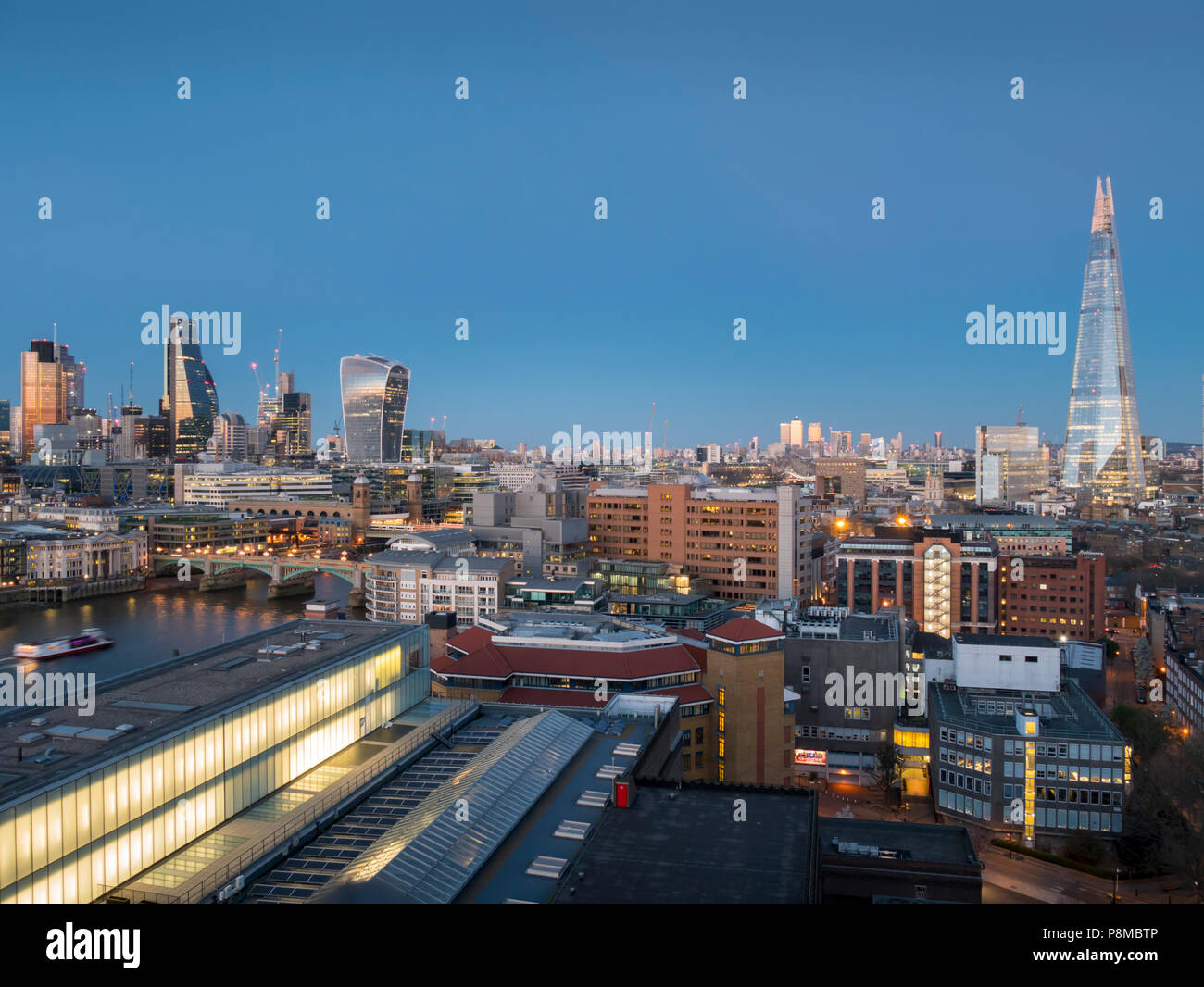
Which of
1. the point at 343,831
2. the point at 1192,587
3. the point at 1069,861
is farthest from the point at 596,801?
the point at 1192,587

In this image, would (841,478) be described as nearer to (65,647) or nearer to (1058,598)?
(1058,598)

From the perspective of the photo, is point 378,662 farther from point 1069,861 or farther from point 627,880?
point 1069,861

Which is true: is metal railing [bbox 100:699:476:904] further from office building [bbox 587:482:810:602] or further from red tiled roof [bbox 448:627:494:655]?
office building [bbox 587:482:810:602]

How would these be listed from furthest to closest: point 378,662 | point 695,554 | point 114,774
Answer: point 695,554, point 378,662, point 114,774

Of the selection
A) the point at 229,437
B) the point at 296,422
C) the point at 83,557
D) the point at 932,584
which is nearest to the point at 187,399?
the point at 229,437

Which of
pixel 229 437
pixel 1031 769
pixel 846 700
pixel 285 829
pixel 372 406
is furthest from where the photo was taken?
pixel 229 437

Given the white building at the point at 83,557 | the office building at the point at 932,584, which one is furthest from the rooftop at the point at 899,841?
the white building at the point at 83,557

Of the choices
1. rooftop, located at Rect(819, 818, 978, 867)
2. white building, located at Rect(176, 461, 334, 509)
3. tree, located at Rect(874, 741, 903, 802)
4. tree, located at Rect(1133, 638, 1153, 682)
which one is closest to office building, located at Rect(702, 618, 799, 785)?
tree, located at Rect(874, 741, 903, 802)
